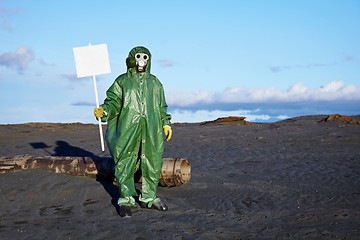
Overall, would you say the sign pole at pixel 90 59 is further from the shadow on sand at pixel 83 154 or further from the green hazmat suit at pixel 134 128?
the green hazmat suit at pixel 134 128

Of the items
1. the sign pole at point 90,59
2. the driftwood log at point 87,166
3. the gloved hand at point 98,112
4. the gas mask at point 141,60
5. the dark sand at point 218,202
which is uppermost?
the sign pole at point 90,59

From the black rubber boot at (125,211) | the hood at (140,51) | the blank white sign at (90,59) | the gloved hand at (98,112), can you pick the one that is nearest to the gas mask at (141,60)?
the hood at (140,51)

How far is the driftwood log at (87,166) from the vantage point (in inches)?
257

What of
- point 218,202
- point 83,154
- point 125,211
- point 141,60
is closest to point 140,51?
point 141,60

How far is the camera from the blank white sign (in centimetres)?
1038

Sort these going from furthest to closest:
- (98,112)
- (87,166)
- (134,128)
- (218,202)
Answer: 1. (87,166)
2. (218,202)
3. (134,128)
4. (98,112)

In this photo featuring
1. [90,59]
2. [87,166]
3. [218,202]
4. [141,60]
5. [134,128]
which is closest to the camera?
[134,128]

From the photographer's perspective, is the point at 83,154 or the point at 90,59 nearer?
the point at 90,59

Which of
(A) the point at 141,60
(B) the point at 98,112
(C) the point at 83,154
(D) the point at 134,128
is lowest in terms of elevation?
(C) the point at 83,154

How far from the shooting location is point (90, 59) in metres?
10.4

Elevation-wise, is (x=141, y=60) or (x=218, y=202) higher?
(x=141, y=60)

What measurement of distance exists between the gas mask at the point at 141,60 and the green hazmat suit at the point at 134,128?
5 centimetres

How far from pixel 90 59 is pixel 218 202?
6.34 meters

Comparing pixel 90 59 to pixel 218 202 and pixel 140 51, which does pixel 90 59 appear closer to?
pixel 140 51
